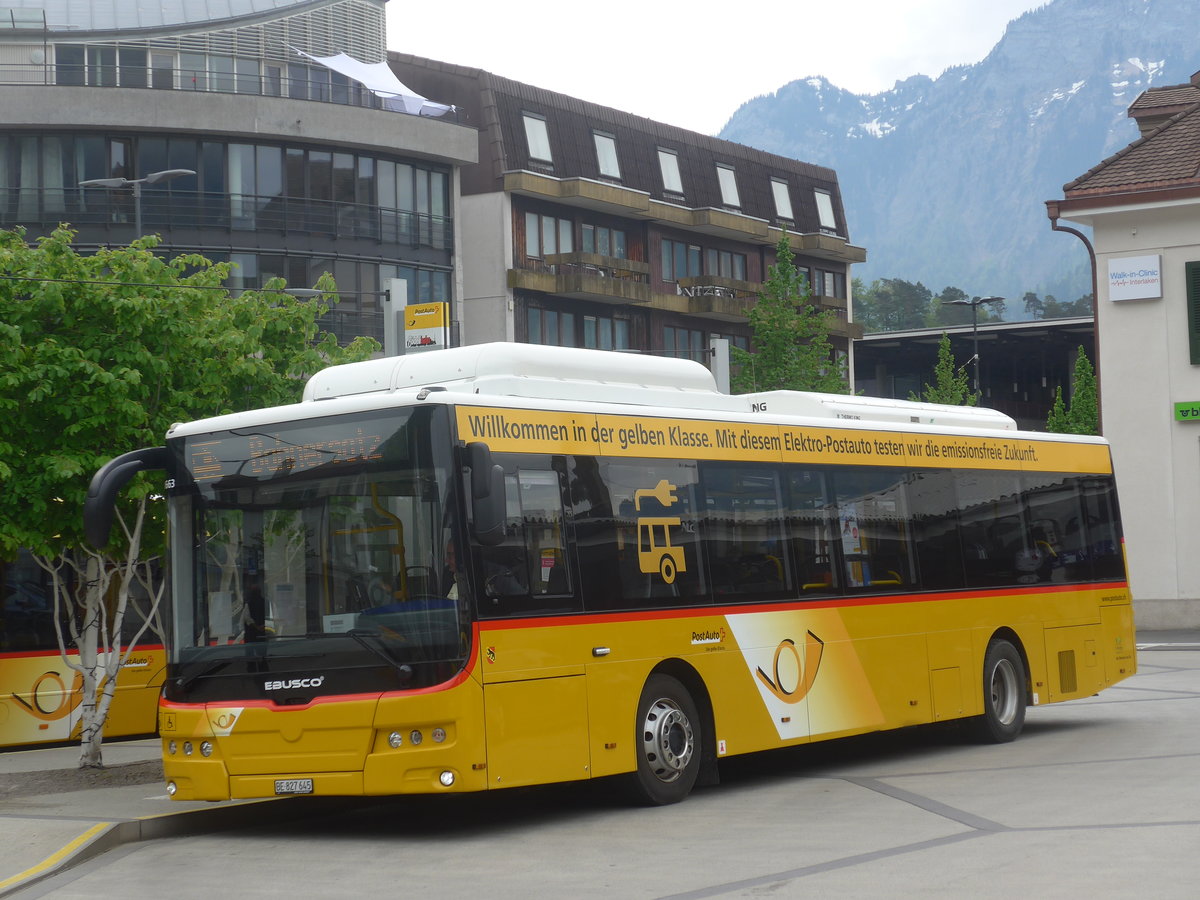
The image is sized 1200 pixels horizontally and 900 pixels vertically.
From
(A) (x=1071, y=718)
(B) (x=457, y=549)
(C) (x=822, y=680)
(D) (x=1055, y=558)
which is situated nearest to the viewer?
(B) (x=457, y=549)

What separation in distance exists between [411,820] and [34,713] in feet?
25.6

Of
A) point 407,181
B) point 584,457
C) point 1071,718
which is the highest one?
point 407,181

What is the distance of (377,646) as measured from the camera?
1128cm

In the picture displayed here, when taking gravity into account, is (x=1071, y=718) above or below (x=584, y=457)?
below

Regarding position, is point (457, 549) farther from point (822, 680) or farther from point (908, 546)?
point (908, 546)

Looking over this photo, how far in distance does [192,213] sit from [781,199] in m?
29.4

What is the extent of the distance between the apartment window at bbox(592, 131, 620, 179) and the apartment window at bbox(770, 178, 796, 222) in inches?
445

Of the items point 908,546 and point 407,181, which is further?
point 407,181

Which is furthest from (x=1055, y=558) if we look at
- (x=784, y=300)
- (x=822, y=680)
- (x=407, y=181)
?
(x=407, y=181)

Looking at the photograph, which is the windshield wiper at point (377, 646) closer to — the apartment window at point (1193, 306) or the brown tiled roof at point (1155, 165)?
the brown tiled roof at point (1155, 165)

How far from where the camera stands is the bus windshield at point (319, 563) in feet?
36.9

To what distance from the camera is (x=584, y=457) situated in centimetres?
1258

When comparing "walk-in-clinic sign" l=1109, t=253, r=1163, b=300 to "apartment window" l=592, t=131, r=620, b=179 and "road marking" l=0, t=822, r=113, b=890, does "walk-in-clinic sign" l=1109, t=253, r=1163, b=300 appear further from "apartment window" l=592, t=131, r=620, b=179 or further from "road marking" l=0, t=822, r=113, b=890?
"road marking" l=0, t=822, r=113, b=890

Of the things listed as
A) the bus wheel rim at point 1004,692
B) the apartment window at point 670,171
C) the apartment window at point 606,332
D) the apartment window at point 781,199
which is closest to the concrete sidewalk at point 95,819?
the bus wheel rim at point 1004,692
